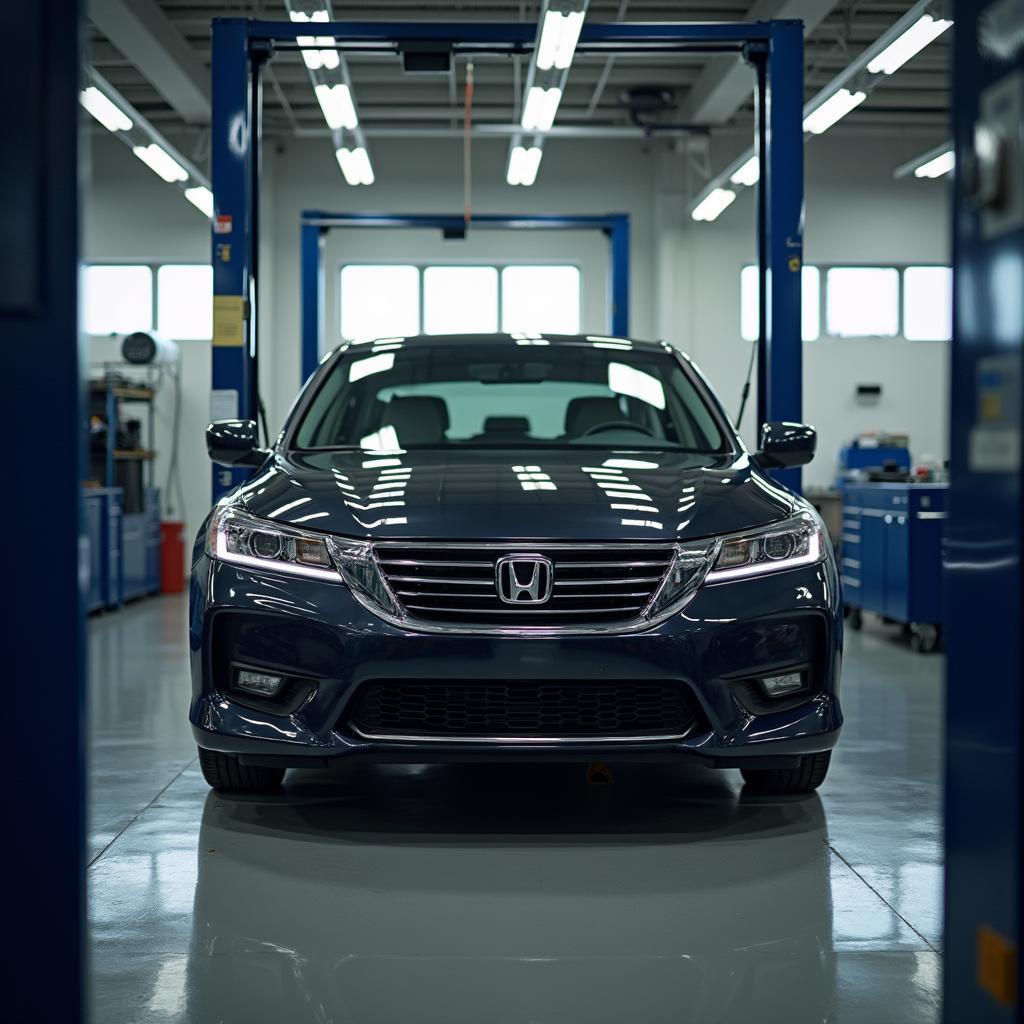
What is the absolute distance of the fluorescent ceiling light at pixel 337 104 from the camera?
30.3 feet

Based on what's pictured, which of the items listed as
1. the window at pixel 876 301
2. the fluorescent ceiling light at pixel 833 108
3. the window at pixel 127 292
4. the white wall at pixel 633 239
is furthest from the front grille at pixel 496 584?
the window at pixel 127 292

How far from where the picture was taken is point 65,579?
1443mm

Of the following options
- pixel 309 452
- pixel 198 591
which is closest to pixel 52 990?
pixel 198 591

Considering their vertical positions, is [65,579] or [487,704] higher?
[65,579]

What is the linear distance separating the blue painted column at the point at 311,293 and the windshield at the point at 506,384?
4107 mm

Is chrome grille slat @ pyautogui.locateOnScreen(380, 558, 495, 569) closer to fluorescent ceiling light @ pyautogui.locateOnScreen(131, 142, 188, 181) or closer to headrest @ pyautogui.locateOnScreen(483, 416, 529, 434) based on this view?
headrest @ pyautogui.locateOnScreen(483, 416, 529, 434)

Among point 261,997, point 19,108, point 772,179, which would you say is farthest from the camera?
point 772,179

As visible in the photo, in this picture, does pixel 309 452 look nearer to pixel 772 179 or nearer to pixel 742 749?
pixel 742 749

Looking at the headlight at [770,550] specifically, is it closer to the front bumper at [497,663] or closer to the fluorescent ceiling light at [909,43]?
the front bumper at [497,663]

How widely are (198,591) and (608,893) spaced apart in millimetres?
1325

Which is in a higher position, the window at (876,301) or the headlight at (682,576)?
the window at (876,301)

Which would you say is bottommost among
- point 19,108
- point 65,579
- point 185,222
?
point 65,579

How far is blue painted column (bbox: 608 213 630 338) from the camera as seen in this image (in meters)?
9.44

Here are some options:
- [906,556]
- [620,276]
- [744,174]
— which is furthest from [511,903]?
[744,174]
